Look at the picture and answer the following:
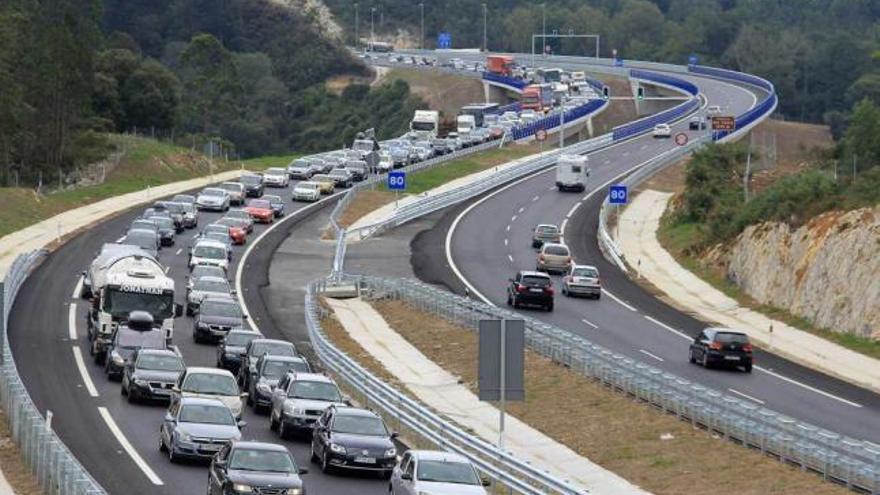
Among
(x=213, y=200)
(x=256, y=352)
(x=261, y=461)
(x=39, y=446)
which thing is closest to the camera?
(x=261, y=461)

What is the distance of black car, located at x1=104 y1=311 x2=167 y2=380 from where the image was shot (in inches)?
1885

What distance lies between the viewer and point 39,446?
1341 inches

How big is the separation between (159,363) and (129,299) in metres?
8.01

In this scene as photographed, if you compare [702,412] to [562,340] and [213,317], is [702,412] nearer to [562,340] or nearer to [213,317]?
[562,340]

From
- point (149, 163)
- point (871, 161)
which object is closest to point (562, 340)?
point (871, 161)

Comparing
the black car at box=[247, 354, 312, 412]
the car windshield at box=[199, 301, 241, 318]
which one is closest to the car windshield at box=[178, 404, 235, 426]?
the black car at box=[247, 354, 312, 412]

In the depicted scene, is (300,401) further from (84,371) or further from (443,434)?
(84,371)

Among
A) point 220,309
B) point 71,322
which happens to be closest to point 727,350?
point 220,309

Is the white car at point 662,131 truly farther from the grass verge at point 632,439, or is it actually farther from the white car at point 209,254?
the grass verge at point 632,439

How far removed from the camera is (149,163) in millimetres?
120062

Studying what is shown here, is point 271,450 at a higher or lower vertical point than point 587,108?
higher

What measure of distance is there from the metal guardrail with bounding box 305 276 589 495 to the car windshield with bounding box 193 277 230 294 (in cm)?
885

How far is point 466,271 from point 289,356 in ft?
120

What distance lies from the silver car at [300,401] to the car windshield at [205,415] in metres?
2.89
